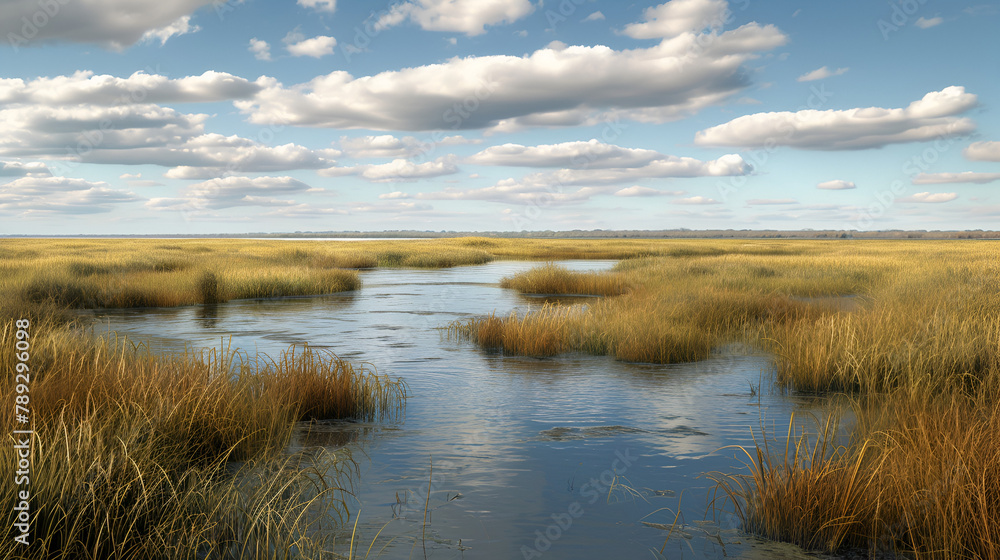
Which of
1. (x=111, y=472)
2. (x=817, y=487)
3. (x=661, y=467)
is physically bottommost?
(x=661, y=467)

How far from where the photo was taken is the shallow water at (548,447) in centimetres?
597

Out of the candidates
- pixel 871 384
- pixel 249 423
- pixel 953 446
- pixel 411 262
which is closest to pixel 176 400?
pixel 249 423

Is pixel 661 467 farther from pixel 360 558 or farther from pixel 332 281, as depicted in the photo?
pixel 332 281

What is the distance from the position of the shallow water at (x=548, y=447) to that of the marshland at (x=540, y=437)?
0.04m

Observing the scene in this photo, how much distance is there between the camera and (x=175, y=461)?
6.33 metres

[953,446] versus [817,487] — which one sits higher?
[953,446]

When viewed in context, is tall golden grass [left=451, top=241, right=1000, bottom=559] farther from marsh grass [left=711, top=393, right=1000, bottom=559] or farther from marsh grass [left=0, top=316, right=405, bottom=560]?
marsh grass [left=0, top=316, right=405, bottom=560]

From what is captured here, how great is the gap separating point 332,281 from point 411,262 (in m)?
25.0

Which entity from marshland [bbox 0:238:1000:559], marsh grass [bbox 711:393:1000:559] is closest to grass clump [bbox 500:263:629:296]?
marshland [bbox 0:238:1000:559]

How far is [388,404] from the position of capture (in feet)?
34.5

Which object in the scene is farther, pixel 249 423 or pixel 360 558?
pixel 249 423

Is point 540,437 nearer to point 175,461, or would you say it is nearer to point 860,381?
point 175,461

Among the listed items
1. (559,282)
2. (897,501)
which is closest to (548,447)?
(897,501)

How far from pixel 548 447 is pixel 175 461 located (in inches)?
177
